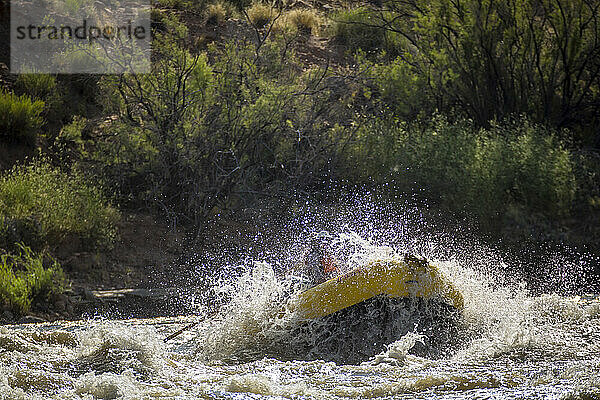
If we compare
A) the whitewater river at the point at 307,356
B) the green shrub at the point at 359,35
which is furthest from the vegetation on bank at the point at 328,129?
the green shrub at the point at 359,35

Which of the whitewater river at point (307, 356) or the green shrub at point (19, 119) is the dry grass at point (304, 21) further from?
the whitewater river at point (307, 356)

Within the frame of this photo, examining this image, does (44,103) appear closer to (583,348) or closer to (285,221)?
(285,221)

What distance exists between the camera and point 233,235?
33.2ft

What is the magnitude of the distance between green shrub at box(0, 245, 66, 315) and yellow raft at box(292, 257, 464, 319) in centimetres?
312

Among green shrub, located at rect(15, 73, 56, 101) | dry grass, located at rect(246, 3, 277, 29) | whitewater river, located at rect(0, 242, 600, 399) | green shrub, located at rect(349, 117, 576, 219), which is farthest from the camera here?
dry grass, located at rect(246, 3, 277, 29)

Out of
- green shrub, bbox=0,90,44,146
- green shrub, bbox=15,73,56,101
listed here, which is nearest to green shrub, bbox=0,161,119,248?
green shrub, bbox=0,90,44,146

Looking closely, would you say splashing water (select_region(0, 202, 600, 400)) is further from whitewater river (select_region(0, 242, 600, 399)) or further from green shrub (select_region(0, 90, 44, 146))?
green shrub (select_region(0, 90, 44, 146))

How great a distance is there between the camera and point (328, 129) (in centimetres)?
1163

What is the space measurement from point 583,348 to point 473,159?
4.81 m

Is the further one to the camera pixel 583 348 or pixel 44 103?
pixel 44 103

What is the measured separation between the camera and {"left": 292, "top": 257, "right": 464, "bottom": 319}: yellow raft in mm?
5754

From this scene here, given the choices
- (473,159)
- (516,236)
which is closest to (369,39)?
(473,159)

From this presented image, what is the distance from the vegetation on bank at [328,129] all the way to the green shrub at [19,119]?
3 centimetres

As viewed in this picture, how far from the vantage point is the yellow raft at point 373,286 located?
18.9ft
